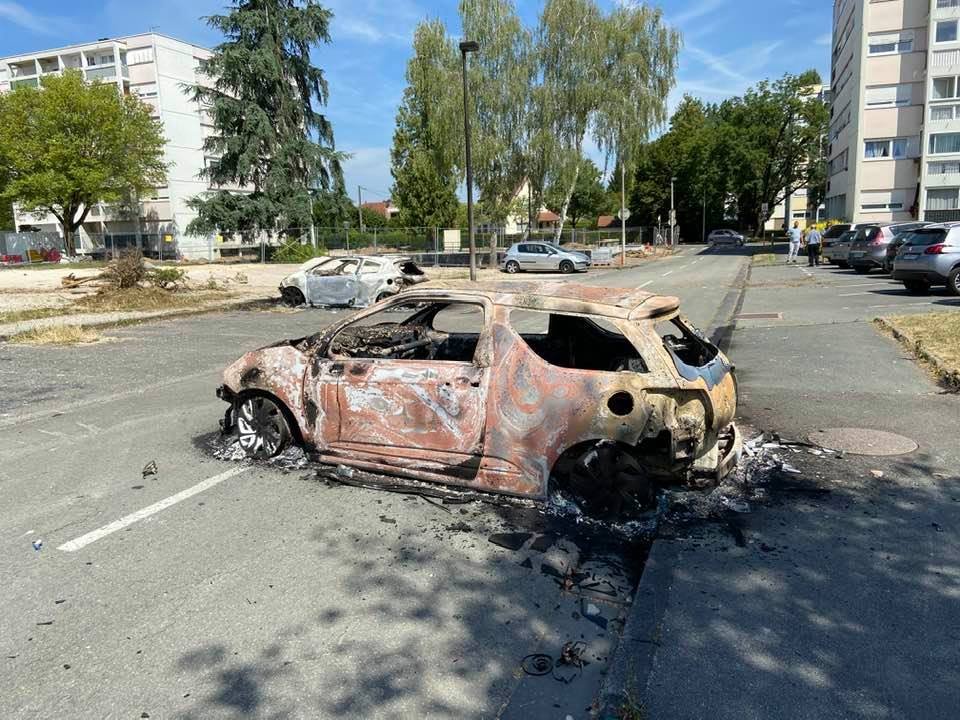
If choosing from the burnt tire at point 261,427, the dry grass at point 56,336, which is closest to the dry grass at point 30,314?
the dry grass at point 56,336

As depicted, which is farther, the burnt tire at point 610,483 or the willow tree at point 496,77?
the willow tree at point 496,77

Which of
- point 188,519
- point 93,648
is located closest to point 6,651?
point 93,648

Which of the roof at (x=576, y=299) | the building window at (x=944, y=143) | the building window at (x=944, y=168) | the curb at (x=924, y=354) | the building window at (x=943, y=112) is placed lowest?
the curb at (x=924, y=354)

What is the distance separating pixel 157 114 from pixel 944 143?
67306 mm

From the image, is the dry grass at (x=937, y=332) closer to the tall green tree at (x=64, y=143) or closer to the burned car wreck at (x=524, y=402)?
the burned car wreck at (x=524, y=402)

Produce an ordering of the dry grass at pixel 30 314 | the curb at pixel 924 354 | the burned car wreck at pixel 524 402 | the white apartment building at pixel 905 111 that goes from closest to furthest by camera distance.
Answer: the burned car wreck at pixel 524 402, the curb at pixel 924 354, the dry grass at pixel 30 314, the white apartment building at pixel 905 111

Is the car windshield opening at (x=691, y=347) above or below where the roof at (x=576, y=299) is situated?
below

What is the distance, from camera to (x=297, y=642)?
3053 mm

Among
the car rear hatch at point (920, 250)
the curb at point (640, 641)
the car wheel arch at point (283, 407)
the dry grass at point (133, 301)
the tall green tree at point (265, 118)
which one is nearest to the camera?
the curb at point (640, 641)

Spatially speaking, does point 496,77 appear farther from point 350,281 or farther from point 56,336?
point 56,336

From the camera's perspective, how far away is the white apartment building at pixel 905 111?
144 feet

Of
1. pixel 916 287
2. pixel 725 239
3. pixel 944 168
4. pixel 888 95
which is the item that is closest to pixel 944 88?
pixel 888 95

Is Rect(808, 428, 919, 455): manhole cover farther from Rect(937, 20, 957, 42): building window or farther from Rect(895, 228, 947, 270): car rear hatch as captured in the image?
Rect(937, 20, 957, 42): building window

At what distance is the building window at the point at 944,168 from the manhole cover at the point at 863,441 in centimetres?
4889
